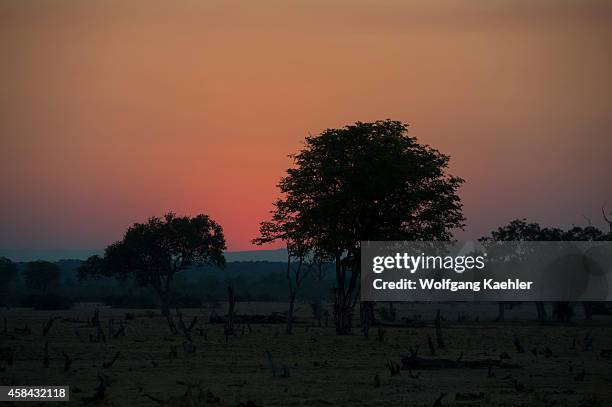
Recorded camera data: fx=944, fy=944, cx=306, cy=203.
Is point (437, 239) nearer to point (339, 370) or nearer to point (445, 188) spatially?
point (445, 188)

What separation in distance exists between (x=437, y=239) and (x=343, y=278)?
616 cm

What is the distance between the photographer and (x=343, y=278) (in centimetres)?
5659

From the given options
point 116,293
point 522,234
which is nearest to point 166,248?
point 522,234

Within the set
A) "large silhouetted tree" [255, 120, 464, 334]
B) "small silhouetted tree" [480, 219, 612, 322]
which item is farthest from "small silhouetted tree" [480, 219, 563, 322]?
"large silhouetted tree" [255, 120, 464, 334]

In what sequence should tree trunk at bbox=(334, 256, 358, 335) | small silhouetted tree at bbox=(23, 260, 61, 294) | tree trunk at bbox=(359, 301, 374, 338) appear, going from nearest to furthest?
tree trunk at bbox=(359, 301, 374, 338)
tree trunk at bbox=(334, 256, 358, 335)
small silhouetted tree at bbox=(23, 260, 61, 294)

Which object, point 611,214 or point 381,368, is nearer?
point 381,368

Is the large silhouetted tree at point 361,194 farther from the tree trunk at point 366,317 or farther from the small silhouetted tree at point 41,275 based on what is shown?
the small silhouetted tree at point 41,275

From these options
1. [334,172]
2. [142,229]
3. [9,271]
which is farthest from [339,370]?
[9,271]

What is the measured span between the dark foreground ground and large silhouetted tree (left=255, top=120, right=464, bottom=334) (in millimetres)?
7069

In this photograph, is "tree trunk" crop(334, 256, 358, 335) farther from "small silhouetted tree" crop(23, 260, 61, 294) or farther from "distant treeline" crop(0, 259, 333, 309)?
"small silhouetted tree" crop(23, 260, 61, 294)

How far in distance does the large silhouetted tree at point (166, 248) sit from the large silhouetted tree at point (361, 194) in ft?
143

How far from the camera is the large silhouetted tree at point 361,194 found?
55031mm

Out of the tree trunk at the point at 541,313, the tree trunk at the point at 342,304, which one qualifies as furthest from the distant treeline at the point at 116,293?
the tree trunk at the point at 342,304

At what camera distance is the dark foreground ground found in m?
26.1
